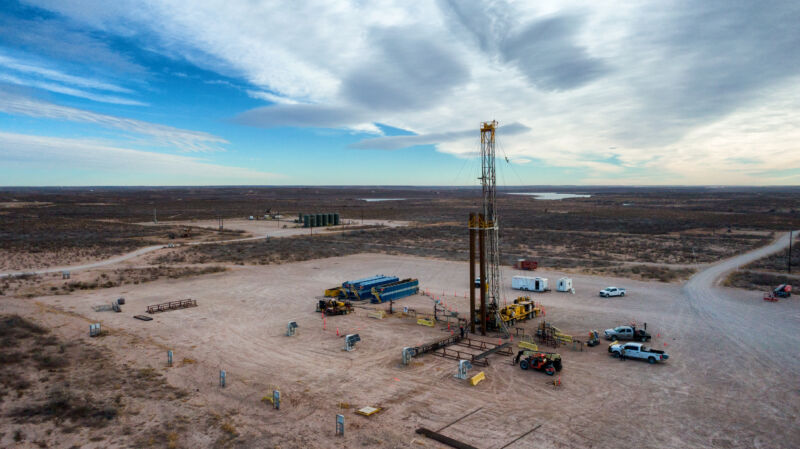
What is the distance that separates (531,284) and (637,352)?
19.5m

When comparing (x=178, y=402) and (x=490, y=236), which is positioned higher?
(x=490, y=236)

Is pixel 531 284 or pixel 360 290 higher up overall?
pixel 360 290

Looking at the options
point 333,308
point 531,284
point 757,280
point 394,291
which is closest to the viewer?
point 333,308

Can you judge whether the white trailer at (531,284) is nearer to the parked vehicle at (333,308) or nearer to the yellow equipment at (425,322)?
the yellow equipment at (425,322)

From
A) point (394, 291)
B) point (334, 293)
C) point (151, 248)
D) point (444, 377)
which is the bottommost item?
point (444, 377)

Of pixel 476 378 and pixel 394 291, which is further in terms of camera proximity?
pixel 394 291

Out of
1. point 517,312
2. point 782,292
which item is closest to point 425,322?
point 517,312

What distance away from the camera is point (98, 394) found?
20547 mm

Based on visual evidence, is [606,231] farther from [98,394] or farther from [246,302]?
[98,394]

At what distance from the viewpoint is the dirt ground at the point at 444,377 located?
17.7m

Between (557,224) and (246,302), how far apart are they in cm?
9097

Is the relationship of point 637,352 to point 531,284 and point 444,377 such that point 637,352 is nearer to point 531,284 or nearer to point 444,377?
point 444,377

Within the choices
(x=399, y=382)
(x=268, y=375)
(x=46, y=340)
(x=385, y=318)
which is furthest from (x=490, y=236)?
(x=46, y=340)

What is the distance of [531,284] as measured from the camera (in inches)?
1774
